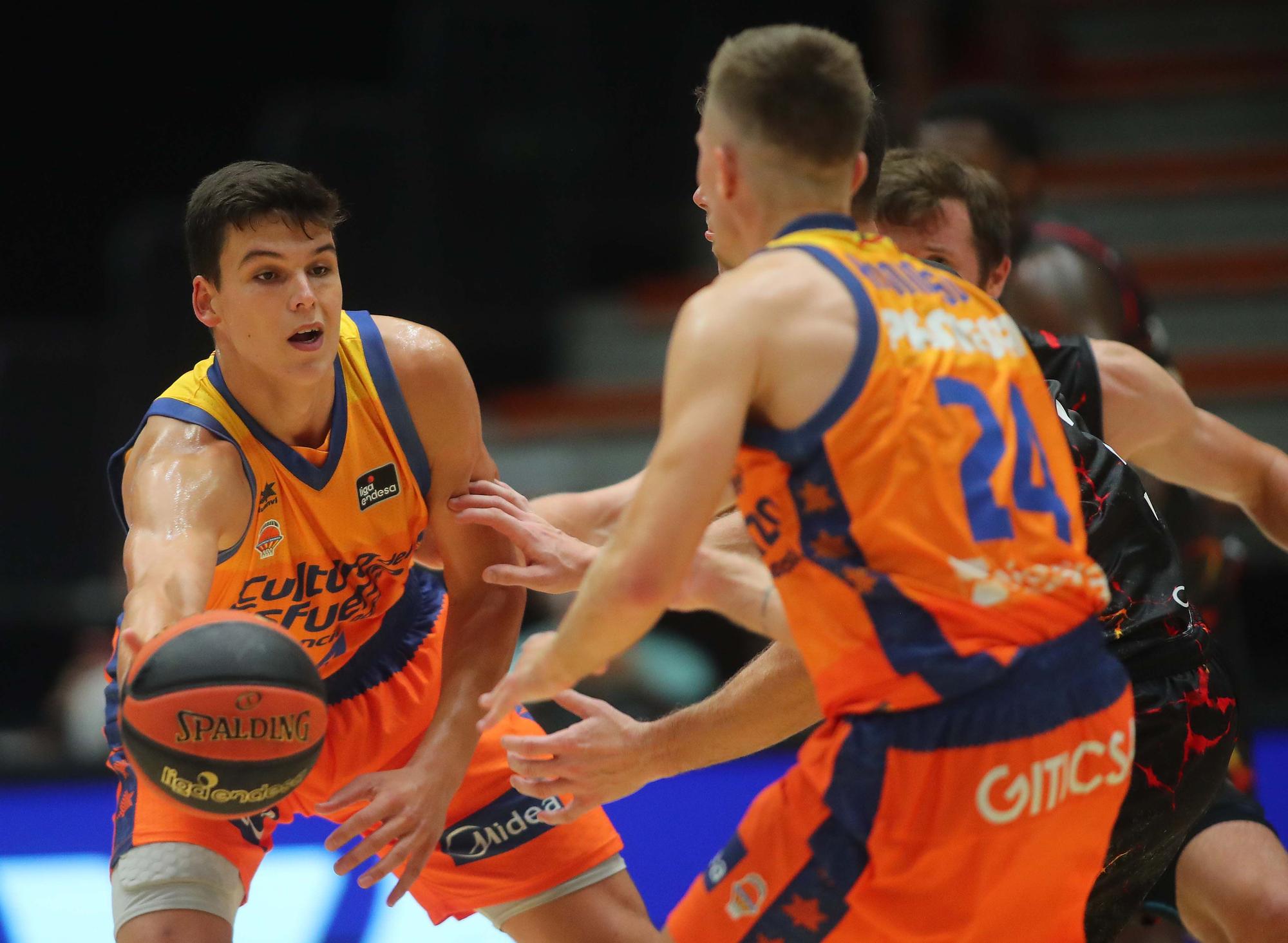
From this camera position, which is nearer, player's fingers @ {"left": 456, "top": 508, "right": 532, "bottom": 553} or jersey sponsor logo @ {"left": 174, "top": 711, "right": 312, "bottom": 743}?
jersey sponsor logo @ {"left": 174, "top": 711, "right": 312, "bottom": 743}

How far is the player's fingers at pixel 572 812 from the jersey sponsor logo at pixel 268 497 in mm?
905

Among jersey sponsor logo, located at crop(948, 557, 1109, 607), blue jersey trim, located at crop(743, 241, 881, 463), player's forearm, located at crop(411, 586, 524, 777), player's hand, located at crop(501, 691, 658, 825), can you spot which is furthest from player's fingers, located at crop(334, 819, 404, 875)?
jersey sponsor logo, located at crop(948, 557, 1109, 607)

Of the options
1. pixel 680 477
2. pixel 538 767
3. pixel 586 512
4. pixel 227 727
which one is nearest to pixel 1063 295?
pixel 586 512

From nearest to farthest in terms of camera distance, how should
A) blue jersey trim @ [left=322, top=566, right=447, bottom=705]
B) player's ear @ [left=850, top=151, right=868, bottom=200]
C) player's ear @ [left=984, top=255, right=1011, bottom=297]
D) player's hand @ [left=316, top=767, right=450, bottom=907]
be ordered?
player's ear @ [left=850, top=151, right=868, bottom=200]
player's hand @ [left=316, top=767, right=450, bottom=907]
player's ear @ [left=984, top=255, right=1011, bottom=297]
blue jersey trim @ [left=322, top=566, right=447, bottom=705]

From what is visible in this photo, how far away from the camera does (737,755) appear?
3.16 m

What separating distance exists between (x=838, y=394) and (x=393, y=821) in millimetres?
Result: 1530

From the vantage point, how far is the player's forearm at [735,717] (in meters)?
3.07

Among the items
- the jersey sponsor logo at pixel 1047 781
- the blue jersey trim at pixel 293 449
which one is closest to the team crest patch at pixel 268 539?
the blue jersey trim at pixel 293 449

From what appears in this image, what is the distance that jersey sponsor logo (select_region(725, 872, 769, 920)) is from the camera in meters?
2.63

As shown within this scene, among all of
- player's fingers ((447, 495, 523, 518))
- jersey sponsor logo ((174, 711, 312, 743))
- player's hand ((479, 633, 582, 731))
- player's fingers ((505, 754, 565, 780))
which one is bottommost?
player's fingers ((505, 754, 565, 780))

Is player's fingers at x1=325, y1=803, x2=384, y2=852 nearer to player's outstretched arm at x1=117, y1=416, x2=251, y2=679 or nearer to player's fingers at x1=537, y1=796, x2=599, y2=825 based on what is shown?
player's fingers at x1=537, y1=796, x2=599, y2=825

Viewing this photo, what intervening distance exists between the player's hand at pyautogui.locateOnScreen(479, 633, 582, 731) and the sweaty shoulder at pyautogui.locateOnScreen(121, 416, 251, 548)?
0.90 meters

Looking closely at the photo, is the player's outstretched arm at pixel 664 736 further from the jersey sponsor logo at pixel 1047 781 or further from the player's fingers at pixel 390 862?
the jersey sponsor logo at pixel 1047 781

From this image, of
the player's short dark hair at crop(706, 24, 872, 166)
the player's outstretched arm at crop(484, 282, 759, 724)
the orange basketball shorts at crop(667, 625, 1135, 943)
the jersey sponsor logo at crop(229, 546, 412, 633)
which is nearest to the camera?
the player's outstretched arm at crop(484, 282, 759, 724)
